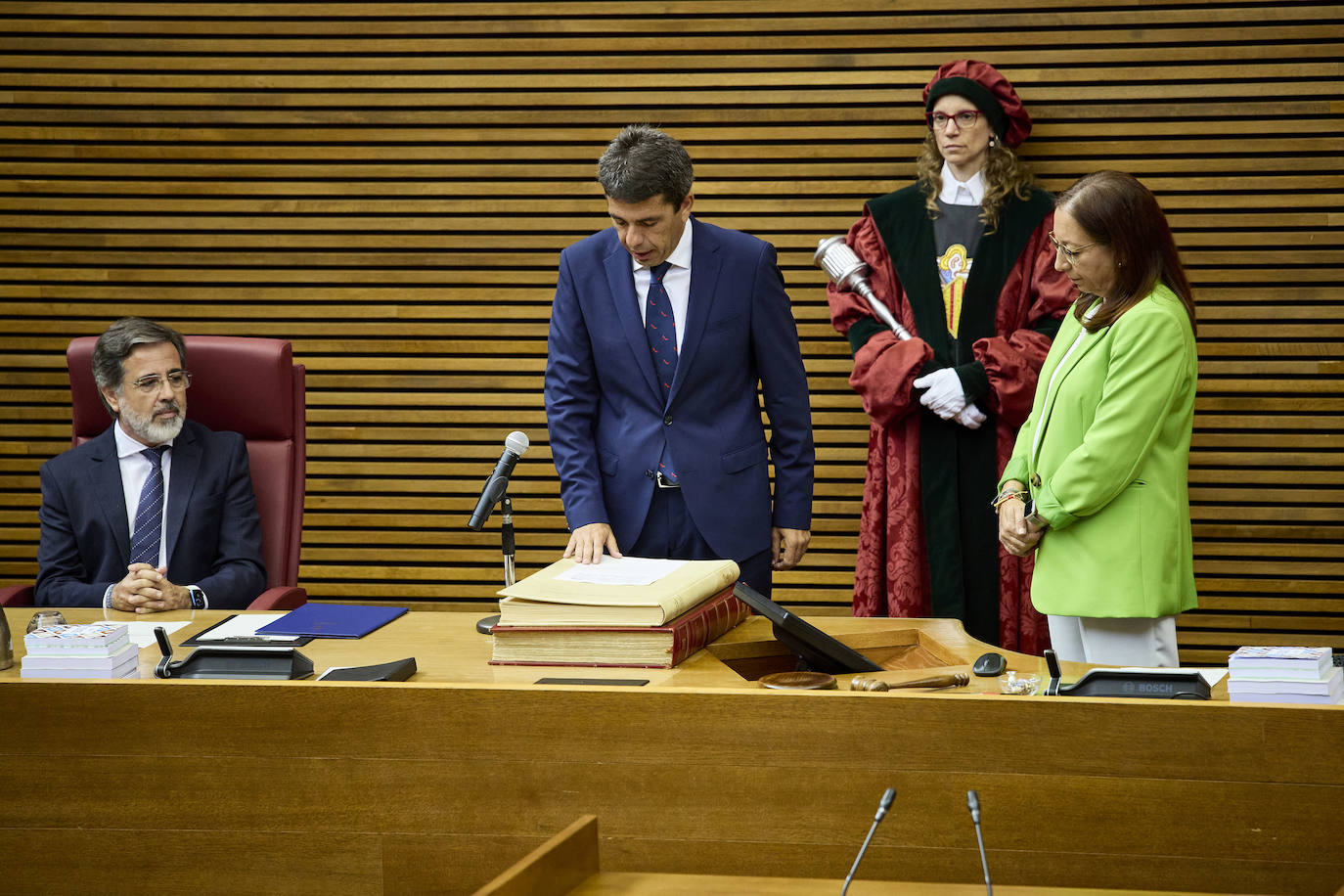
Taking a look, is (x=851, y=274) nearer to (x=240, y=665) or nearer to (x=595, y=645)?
(x=595, y=645)

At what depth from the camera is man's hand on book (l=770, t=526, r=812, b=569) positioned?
3.15m

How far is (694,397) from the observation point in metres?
3.09

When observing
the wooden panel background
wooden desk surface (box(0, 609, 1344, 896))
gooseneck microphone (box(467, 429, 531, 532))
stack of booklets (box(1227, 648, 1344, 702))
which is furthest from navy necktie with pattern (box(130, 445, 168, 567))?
stack of booklets (box(1227, 648, 1344, 702))

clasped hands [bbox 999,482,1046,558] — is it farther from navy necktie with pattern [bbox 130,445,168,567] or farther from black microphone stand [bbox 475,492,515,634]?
navy necktie with pattern [bbox 130,445,168,567]

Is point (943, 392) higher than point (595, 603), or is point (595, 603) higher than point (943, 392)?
point (943, 392)

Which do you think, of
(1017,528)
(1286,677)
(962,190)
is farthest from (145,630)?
(962,190)

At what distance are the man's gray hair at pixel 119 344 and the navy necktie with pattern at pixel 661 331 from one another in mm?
1300

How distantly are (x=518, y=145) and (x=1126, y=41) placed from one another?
226 centimetres

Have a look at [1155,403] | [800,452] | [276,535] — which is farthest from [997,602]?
[276,535]

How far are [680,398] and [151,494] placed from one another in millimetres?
1446

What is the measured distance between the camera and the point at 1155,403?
2699mm

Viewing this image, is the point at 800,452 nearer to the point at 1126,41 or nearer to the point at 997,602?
the point at 997,602

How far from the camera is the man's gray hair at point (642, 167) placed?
109 inches

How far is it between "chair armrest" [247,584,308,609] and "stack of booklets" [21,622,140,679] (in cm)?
85
